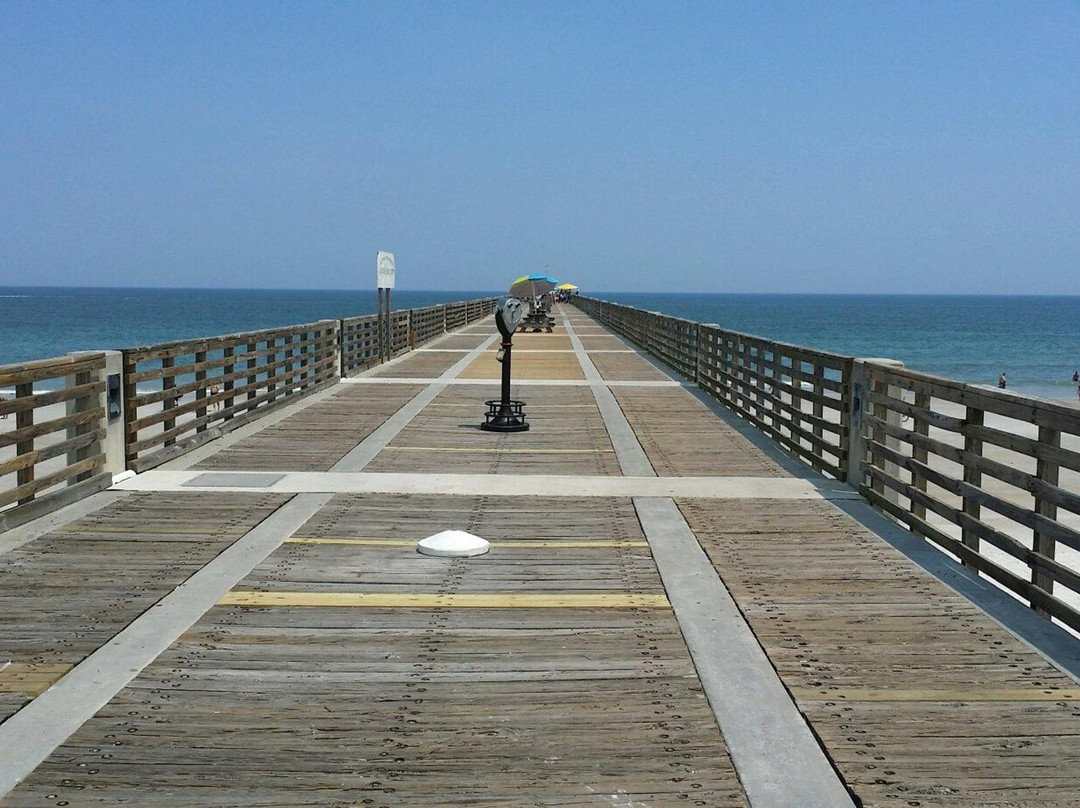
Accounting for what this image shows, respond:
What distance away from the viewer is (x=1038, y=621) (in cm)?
Result: 599

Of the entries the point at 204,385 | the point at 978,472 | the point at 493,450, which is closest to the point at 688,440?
the point at 493,450

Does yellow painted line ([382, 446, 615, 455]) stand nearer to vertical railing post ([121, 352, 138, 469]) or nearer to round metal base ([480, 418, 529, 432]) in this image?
round metal base ([480, 418, 529, 432])

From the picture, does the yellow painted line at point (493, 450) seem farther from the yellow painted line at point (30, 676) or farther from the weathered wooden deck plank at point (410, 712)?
the yellow painted line at point (30, 676)

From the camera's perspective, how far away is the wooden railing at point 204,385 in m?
10.2

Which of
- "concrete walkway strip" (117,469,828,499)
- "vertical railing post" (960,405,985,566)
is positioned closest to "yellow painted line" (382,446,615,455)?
"concrete walkway strip" (117,469,828,499)

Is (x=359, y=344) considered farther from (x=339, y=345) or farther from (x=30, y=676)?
(x=30, y=676)

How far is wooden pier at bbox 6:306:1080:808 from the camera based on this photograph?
4059 mm

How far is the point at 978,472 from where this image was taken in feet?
23.9

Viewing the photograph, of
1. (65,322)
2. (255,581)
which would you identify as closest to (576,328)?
(255,581)

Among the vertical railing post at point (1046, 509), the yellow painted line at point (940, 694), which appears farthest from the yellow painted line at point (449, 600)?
the vertical railing post at point (1046, 509)

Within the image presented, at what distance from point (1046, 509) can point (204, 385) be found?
9.02 m

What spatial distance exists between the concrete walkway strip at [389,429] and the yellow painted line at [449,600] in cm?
425

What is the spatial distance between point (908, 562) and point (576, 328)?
125 feet

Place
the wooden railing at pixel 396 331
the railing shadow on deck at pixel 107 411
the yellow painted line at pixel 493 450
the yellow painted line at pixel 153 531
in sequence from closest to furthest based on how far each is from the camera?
1. the yellow painted line at pixel 153 531
2. the railing shadow on deck at pixel 107 411
3. the yellow painted line at pixel 493 450
4. the wooden railing at pixel 396 331
